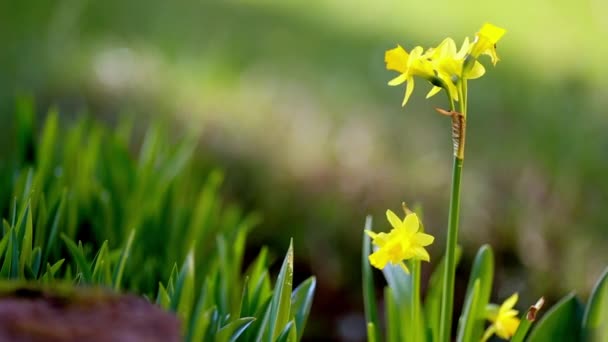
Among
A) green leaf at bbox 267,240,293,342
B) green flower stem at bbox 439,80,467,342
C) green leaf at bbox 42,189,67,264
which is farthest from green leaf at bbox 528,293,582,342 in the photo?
green leaf at bbox 42,189,67,264

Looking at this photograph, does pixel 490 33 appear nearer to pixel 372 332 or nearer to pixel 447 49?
pixel 447 49

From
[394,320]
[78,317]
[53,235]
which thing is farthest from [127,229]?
[78,317]

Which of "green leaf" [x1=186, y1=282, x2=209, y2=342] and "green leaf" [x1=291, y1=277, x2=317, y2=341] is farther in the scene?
"green leaf" [x1=291, y1=277, x2=317, y2=341]

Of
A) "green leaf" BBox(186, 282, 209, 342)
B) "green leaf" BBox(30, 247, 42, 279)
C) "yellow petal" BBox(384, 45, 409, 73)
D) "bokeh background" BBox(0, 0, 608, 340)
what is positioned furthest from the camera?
"bokeh background" BBox(0, 0, 608, 340)

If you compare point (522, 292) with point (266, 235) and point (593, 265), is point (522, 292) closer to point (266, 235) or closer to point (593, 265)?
point (593, 265)

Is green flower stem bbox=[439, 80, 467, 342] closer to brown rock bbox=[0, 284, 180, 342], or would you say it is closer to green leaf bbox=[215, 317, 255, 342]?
green leaf bbox=[215, 317, 255, 342]

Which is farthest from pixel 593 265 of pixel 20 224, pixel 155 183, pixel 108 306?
pixel 108 306

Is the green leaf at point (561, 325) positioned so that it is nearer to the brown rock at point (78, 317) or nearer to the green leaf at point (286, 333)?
the green leaf at point (286, 333)
